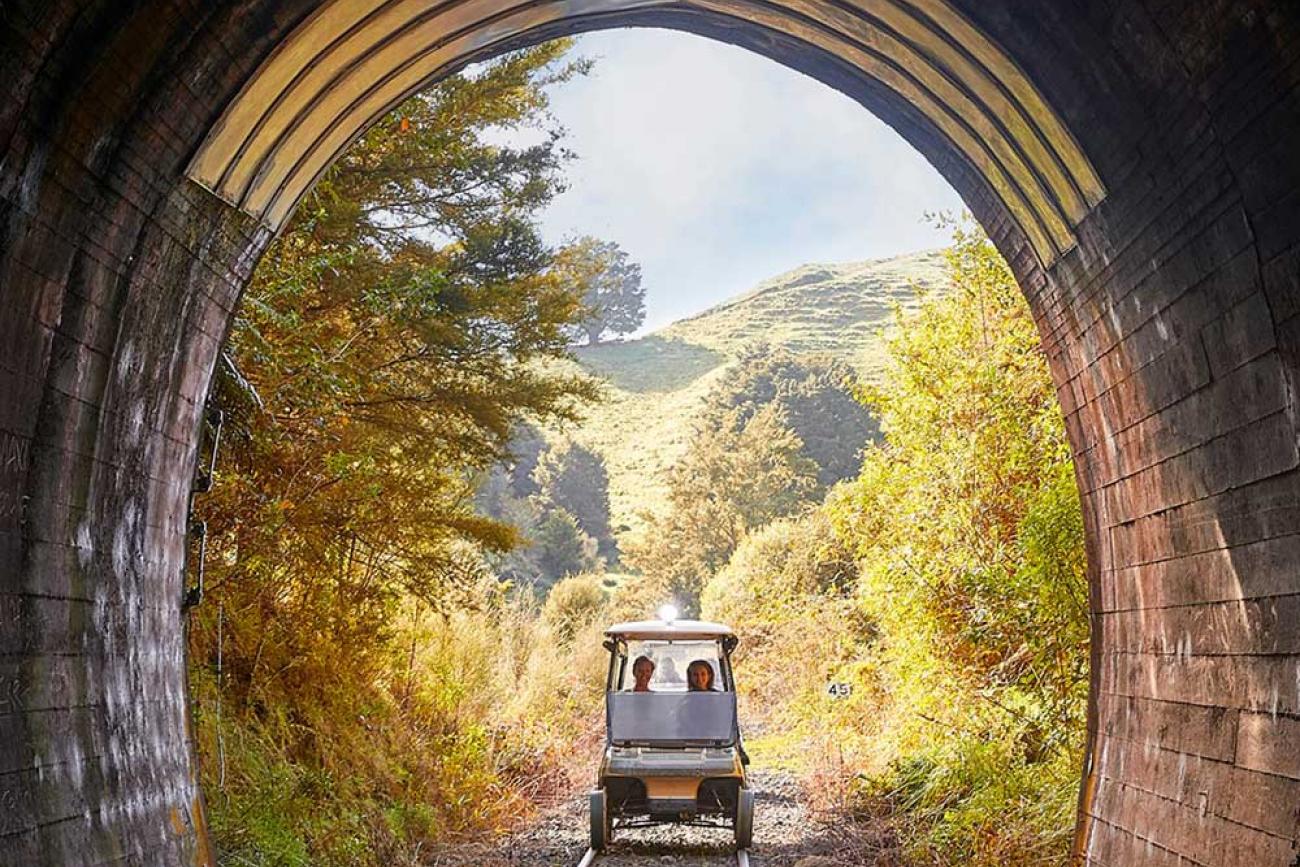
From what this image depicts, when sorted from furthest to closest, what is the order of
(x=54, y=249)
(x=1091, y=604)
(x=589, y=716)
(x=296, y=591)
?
(x=589, y=716)
(x=296, y=591)
(x=1091, y=604)
(x=54, y=249)

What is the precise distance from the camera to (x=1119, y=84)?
14.8ft

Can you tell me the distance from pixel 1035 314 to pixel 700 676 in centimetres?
683

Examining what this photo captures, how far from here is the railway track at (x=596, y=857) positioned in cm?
1065

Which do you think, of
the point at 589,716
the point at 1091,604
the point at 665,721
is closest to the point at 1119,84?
the point at 1091,604

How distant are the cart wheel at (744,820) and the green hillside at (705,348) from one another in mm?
51529

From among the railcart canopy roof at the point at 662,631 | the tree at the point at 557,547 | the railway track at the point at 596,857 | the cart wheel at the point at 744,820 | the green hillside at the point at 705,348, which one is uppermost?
the green hillside at the point at 705,348

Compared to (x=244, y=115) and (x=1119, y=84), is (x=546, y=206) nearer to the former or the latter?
(x=244, y=115)

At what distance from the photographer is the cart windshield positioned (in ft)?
40.4

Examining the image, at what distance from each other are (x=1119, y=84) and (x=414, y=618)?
402 inches

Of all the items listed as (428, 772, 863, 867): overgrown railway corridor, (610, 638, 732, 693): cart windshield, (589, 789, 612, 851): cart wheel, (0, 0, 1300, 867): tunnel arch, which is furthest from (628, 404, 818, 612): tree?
(0, 0, 1300, 867): tunnel arch

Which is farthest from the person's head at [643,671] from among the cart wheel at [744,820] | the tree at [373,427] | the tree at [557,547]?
the tree at [557,547]

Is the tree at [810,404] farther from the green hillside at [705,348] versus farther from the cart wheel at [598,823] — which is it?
the cart wheel at [598,823]

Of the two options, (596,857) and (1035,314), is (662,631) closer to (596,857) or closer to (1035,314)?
(596,857)

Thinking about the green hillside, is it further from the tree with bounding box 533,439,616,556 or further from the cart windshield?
the cart windshield
